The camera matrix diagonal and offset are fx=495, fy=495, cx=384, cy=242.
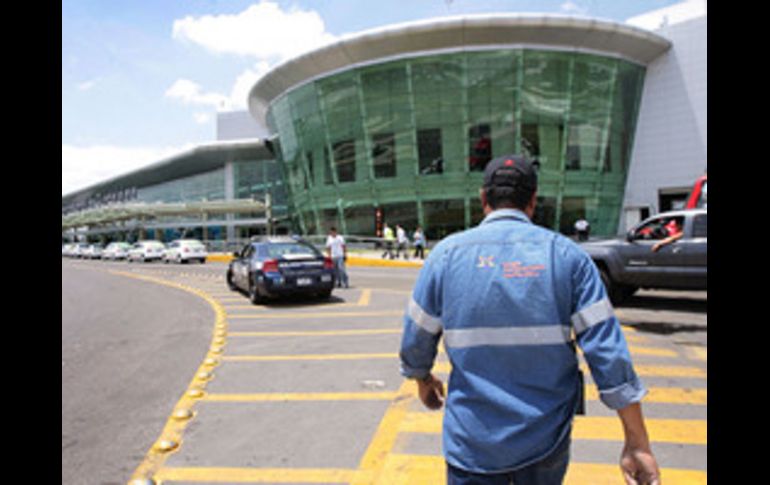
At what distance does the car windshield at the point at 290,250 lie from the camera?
11383 mm

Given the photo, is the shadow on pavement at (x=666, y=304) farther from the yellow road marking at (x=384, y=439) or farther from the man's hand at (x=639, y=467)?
the man's hand at (x=639, y=467)

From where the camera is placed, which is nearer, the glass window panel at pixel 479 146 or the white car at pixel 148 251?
the glass window panel at pixel 479 146

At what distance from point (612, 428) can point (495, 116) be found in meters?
28.0

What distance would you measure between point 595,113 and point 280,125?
22458mm

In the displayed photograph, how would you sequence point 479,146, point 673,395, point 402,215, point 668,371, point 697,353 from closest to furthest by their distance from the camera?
1. point 673,395
2. point 668,371
3. point 697,353
4. point 479,146
5. point 402,215

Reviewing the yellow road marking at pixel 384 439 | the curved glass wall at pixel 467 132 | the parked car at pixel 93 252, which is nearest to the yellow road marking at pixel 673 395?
the yellow road marking at pixel 384 439

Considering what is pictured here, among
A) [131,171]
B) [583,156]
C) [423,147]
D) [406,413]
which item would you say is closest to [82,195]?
[131,171]

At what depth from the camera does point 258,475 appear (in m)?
3.31

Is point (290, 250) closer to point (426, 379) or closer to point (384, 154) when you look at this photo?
point (426, 379)

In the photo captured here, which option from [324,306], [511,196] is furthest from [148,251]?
[511,196]

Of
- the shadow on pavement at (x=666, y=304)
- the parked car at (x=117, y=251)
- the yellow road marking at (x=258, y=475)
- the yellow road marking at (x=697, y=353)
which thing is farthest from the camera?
the parked car at (x=117, y=251)

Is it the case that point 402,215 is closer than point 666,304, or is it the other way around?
point 666,304

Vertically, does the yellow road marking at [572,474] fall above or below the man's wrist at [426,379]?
below

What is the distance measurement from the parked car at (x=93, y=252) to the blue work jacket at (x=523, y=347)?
2189 inches
